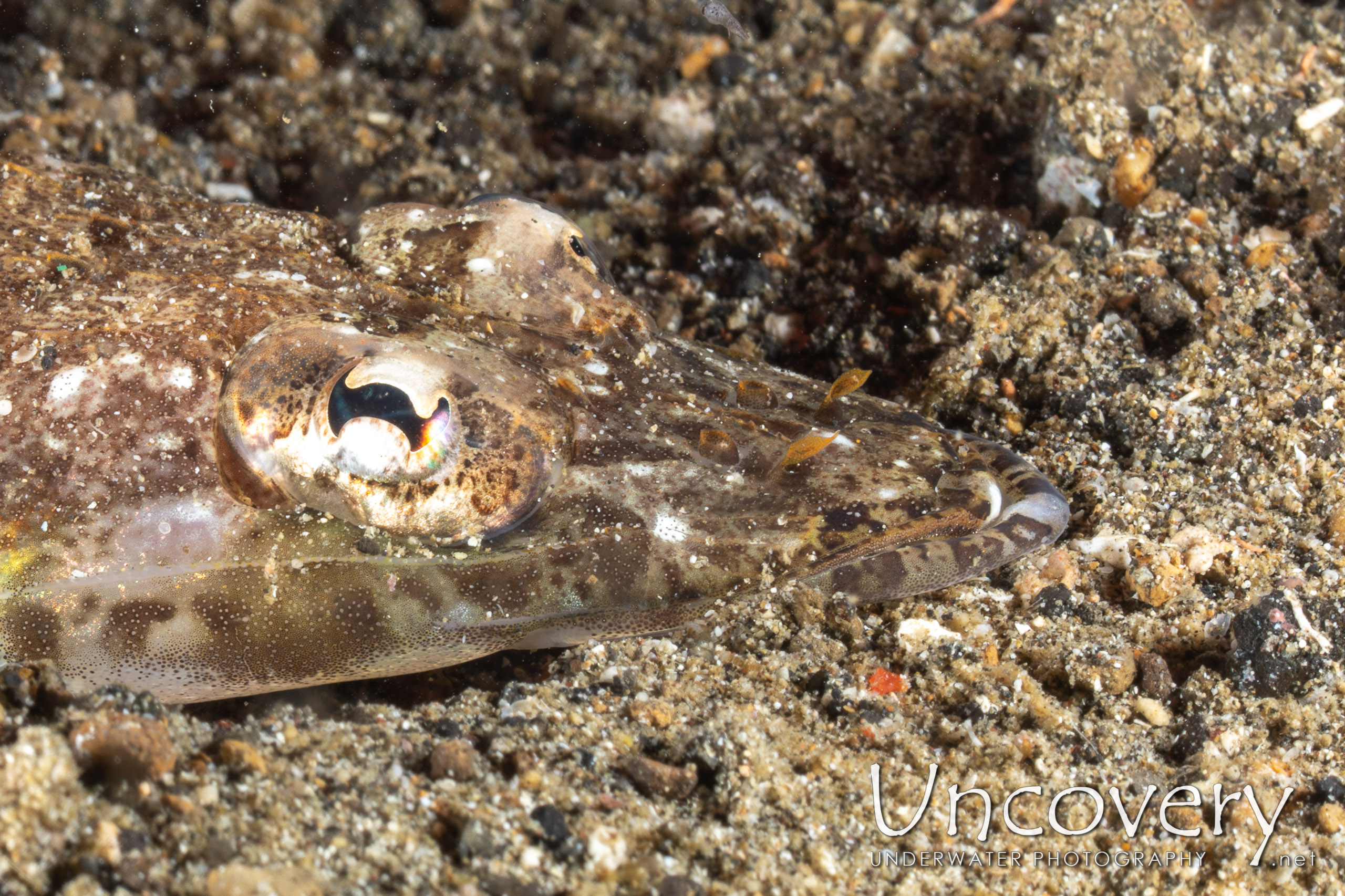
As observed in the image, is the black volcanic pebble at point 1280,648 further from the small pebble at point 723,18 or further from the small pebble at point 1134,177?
the small pebble at point 723,18

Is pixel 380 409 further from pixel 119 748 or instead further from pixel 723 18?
pixel 723 18

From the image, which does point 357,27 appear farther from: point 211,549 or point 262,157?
point 211,549

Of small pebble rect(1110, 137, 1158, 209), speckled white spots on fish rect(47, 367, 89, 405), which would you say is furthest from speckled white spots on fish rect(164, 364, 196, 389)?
small pebble rect(1110, 137, 1158, 209)

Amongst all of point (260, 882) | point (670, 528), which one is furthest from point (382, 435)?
point (260, 882)

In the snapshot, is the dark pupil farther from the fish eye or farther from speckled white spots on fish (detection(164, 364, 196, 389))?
speckled white spots on fish (detection(164, 364, 196, 389))

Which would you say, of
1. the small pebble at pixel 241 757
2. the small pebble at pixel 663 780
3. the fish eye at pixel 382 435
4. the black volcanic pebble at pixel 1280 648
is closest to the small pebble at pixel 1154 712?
the black volcanic pebble at pixel 1280 648

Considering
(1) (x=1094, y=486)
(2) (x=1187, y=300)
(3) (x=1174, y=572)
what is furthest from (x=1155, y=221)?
(3) (x=1174, y=572)
